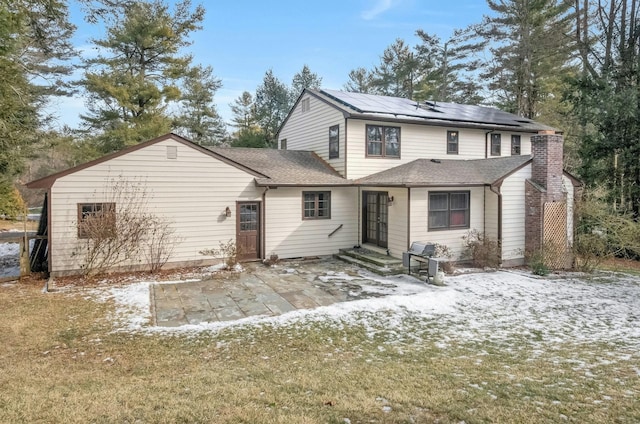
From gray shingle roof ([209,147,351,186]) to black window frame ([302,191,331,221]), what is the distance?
1.62ft

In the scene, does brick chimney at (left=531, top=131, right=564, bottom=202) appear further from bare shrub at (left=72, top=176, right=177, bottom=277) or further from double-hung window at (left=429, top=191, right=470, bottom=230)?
bare shrub at (left=72, top=176, right=177, bottom=277)

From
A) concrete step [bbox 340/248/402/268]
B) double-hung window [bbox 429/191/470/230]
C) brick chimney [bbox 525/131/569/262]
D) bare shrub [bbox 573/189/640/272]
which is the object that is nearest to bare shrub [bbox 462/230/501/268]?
double-hung window [bbox 429/191/470/230]

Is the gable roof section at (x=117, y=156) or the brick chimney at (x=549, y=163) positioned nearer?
the gable roof section at (x=117, y=156)

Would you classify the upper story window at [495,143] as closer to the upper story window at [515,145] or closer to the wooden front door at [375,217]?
the upper story window at [515,145]

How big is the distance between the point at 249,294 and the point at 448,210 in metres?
7.21

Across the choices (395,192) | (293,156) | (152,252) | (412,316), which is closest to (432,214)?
(395,192)

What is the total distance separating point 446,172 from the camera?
13461mm

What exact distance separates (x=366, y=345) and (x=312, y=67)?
35.8m

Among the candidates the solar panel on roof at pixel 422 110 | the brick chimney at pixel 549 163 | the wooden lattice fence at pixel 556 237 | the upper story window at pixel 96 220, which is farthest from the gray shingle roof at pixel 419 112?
the upper story window at pixel 96 220

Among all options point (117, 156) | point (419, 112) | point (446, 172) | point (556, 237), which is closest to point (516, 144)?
point (419, 112)

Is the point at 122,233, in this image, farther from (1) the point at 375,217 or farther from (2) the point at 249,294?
(1) the point at 375,217

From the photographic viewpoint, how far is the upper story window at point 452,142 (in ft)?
53.5

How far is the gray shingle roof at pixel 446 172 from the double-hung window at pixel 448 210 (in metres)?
0.48

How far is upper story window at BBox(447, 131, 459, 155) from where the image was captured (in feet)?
53.5
